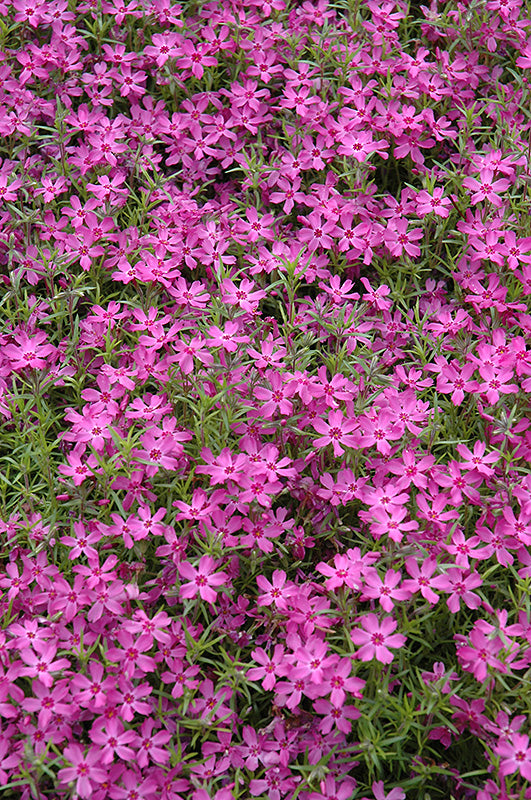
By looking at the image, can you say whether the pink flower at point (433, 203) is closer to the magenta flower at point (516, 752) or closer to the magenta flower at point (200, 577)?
the magenta flower at point (200, 577)

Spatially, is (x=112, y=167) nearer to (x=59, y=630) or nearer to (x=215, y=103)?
(x=215, y=103)

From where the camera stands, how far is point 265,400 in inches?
111

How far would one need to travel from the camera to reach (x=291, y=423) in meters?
Result: 2.83

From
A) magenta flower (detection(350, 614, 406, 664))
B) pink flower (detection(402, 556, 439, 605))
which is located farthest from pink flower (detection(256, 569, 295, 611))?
pink flower (detection(402, 556, 439, 605))

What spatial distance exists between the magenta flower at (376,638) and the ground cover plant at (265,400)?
1 centimetres

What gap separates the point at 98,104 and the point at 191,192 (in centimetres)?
64

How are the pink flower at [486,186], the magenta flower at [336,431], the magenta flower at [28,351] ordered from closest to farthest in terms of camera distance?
the magenta flower at [336,431] → the magenta flower at [28,351] → the pink flower at [486,186]

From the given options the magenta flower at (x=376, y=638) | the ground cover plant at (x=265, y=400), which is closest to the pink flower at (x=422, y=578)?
the ground cover plant at (x=265, y=400)

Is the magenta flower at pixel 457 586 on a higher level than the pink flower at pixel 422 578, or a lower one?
lower

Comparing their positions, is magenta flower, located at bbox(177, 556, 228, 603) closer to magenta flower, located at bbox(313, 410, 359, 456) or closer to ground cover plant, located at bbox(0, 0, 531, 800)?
ground cover plant, located at bbox(0, 0, 531, 800)

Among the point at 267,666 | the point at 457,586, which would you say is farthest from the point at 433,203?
the point at 267,666

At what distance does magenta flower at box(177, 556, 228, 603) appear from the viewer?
8.11 feet

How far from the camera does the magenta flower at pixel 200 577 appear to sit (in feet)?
8.11

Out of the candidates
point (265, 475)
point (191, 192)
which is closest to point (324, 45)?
point (191, 192)
